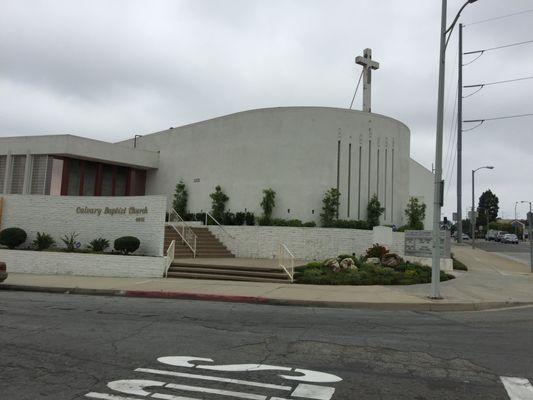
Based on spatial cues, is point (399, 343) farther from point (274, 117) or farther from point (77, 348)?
point (274, 117)

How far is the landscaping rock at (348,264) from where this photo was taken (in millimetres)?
19219

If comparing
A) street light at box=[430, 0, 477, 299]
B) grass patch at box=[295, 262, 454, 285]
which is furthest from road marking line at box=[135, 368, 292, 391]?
grass patch at box=[295, 262, 454, 285]

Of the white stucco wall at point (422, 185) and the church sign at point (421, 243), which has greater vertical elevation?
the white stucco wall at point (422, 185)

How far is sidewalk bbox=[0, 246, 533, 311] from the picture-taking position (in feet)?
45.5

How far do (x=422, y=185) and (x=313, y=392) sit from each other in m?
41.2

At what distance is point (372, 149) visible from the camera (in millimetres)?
30250

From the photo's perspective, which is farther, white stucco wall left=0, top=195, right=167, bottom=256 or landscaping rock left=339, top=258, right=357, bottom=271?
white stucco wall left=0, top=195, right=167, bottom=256

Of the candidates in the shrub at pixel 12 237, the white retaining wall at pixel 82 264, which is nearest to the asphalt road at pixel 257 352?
the white retaining wall at pixel 82 264

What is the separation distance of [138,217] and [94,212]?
2.26 m

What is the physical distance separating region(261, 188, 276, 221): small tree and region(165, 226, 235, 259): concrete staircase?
11.1 ft

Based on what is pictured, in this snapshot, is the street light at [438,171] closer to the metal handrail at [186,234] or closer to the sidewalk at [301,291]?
the sidewalk at [301,291]

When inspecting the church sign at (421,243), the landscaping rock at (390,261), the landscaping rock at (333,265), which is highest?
the church sign at (421,243)

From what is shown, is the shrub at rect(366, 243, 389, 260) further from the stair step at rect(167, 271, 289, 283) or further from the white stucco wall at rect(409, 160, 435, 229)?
the white stucco wall at rect(409, 160, 435, 229)

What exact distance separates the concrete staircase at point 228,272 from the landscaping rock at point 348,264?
2262mm
